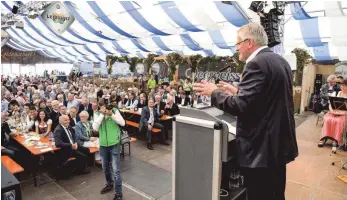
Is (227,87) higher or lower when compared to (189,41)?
lower

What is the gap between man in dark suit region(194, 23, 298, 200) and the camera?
1368 mm

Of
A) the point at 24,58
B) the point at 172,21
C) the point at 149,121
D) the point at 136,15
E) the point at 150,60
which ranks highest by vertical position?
the point at 136,15

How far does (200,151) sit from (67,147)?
366 centimetres

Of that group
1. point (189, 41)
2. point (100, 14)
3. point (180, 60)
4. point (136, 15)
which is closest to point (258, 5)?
point (136, 15)

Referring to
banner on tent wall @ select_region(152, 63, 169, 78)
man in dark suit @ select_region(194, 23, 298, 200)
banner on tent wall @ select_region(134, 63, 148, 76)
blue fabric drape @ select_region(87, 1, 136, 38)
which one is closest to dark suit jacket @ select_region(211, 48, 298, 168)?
man in dark suit @ select_region(194, 23, 298, 200)

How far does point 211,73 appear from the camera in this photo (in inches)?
412

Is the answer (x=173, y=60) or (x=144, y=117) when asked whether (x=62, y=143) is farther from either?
(x=173, y=60)

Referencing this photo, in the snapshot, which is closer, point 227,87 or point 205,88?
point 205,88

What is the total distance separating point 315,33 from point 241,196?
955 cm

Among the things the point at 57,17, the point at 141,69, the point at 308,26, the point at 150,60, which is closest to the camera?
the point at 57,17

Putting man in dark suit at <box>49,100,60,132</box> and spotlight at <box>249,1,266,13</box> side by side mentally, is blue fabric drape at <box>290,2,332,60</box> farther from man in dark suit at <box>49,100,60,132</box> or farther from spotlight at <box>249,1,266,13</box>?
man in dark suit at <box>49,100,60,132</box>

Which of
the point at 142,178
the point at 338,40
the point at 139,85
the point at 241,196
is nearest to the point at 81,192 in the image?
the point at 142,178

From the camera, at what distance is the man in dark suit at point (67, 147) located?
4645 millimetres

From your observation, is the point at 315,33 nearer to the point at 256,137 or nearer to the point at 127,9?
the point at 127,9
